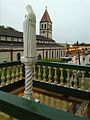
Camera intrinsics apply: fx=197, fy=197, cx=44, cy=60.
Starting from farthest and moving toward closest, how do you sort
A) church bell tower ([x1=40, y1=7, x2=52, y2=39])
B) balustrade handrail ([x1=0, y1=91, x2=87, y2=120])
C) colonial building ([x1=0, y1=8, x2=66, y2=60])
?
church bell tower ([x1=40, y1=7, x2=52, y2=39]) → colonial building ([x1=0, y1=8, x2=66, y2=60]) → balustrade handrail ([x1=0, y1=91, x2=87, y2=120])

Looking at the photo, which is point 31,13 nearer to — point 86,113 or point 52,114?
point 86,113

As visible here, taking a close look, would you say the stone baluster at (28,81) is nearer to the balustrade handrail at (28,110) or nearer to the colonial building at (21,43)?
the balustrade handrail at (28,110)

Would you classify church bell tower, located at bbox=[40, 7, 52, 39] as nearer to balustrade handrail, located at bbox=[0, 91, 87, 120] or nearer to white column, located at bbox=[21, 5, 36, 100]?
white column, located at bbox=[21, 5, 36, 100]

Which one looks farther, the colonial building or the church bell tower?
the church bell tower

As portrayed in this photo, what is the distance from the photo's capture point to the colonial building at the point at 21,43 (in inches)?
1330

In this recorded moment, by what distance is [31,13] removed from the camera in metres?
4.12

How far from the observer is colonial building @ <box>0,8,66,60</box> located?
1330 inches

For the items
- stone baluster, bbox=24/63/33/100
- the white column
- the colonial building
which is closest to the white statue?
the white column

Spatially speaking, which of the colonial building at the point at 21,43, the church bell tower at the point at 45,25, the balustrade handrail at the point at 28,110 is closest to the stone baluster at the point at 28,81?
the balustrade handrail at the point at 28,110

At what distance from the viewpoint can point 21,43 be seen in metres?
41.8

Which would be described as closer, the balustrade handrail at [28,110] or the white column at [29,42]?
the balustrade handrail at [28,110]

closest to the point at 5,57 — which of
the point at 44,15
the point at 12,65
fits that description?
the point at 12,65

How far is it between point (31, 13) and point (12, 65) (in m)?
2.71

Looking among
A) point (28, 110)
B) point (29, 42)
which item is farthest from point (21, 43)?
point (28, 110)
